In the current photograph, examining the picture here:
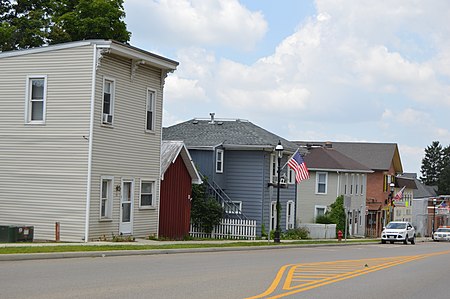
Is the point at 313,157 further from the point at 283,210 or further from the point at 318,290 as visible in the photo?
the point at 318,290

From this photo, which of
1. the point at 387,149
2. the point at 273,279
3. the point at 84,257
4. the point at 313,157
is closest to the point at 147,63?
the point at 84,257

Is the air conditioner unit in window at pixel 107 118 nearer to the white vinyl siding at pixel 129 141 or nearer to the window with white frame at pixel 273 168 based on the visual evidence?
the white vinyl siding at pixel 129 141

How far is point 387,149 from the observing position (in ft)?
262

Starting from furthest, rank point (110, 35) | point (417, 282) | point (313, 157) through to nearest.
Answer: point (313, 157)
point (110, 35)
point (417, 282)

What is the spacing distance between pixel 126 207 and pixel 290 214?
2286 cm

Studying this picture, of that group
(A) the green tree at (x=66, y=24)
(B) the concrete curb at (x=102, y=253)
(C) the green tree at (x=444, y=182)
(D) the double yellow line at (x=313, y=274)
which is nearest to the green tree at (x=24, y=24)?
(A) the green tree at (x=66, y=24)

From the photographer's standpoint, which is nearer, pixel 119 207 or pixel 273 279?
pixel 273 279

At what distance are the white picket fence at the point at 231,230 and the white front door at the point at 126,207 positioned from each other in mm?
10882

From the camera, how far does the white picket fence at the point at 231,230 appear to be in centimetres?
4038

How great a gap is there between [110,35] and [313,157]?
25.7 m

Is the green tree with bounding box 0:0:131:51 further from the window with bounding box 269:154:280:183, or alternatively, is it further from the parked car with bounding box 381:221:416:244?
the parked car with bounding box 381:221:416:244

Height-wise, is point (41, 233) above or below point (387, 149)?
below

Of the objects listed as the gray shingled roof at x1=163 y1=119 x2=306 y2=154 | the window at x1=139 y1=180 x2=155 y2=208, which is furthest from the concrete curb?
the gray shingled roof at x1=163 y1=119 x2=306 y2=154

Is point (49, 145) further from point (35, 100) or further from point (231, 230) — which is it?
point (231, 230)
